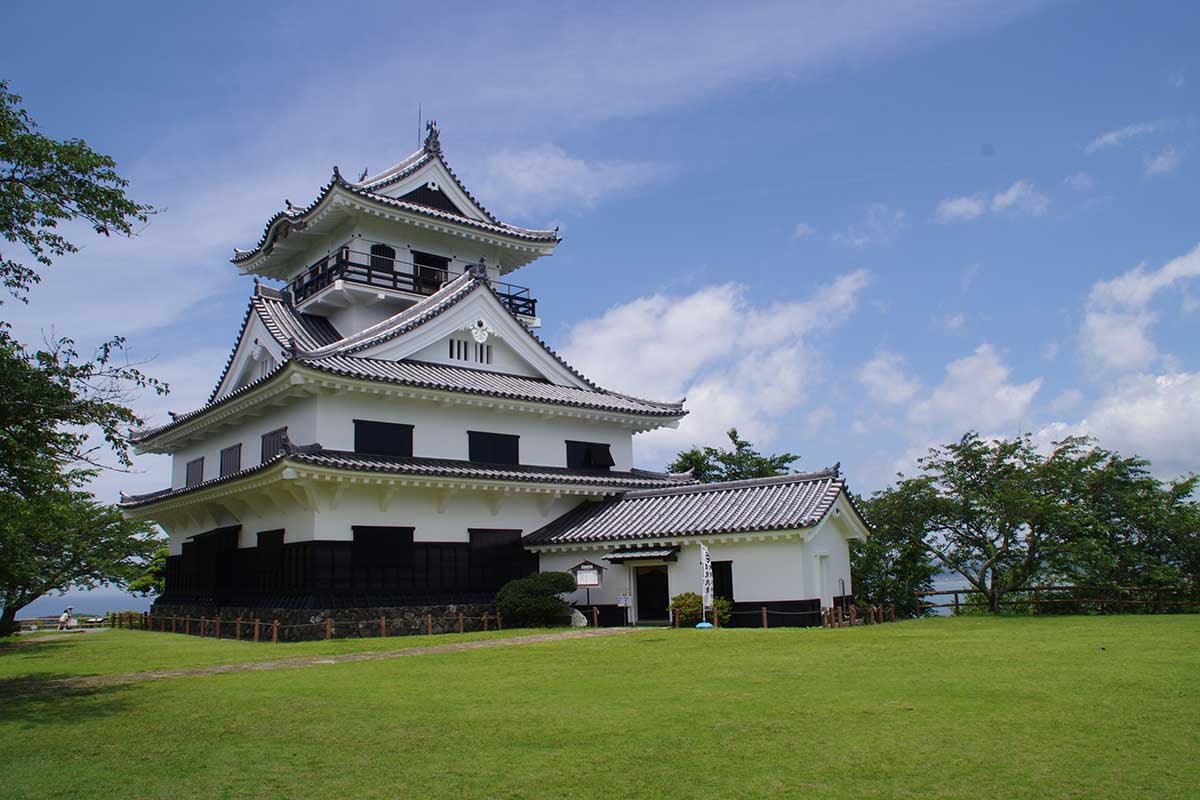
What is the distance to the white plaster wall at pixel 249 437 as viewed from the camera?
26656 millimetres

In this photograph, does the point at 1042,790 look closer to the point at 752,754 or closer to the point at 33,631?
the point at 752,754

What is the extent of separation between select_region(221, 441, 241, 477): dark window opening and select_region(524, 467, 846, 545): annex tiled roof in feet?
33.8

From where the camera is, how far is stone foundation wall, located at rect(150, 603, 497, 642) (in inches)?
933

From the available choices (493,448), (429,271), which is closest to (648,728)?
(493,448)

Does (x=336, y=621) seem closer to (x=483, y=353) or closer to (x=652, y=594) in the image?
(x=652, y=594)

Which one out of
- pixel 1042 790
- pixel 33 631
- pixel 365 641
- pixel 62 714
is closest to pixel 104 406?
pixel 62 714

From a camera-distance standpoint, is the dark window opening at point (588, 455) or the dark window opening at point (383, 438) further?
the dark window opening at point (588, 455)

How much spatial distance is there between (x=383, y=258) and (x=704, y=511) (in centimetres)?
1532

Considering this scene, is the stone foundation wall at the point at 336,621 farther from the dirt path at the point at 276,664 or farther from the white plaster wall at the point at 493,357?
the white plaster wall at the point at 493,357

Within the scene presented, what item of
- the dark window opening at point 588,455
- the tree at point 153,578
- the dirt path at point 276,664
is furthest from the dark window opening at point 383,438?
the tree at point 153,578

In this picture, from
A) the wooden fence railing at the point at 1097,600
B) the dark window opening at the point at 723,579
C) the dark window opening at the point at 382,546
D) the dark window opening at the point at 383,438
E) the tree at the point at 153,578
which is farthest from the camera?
the tree at the point at 153,578

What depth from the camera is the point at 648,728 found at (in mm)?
9625

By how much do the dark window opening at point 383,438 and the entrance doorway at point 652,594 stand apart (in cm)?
811

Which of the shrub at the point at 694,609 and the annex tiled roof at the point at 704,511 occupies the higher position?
the annex tiled roof at the point at 704,511
